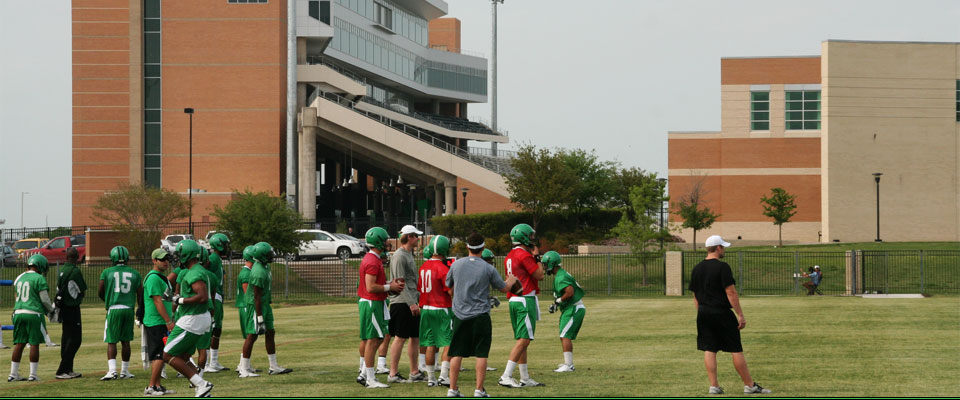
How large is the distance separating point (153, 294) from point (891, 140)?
58.7 metres

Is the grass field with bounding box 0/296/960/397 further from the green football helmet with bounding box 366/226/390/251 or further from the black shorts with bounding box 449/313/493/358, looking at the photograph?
the green football helmet with bounding box 366/226/390/251

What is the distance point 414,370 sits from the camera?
13875mm

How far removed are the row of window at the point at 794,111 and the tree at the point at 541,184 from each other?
14.5 metres

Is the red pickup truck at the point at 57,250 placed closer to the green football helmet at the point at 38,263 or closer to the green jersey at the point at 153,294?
the green football helmet at the point at 38,263

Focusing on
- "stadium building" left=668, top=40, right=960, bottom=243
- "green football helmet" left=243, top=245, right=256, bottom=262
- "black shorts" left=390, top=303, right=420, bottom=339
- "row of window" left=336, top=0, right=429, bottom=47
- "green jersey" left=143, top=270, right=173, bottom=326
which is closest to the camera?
"green jersey" left=143, top=270, right=173, bottom=326

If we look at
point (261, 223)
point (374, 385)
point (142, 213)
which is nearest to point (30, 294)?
point (374, 385)

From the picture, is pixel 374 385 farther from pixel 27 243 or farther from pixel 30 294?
pixel 27 243

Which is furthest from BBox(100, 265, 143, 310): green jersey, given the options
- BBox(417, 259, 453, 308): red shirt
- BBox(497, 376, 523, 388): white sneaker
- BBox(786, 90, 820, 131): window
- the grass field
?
BBox(786, 90, 820, 131): window

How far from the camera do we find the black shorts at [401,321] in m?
13.7

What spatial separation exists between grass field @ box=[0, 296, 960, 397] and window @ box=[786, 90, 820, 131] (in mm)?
43264

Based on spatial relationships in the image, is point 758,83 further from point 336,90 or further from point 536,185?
point 336,90

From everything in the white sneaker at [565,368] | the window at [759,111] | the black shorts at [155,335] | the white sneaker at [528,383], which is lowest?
the white sneaker at [565,368]

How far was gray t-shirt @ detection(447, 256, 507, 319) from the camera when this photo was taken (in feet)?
39.8

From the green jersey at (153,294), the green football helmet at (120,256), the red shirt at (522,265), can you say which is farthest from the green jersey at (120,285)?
the red shirt at (522,265)
